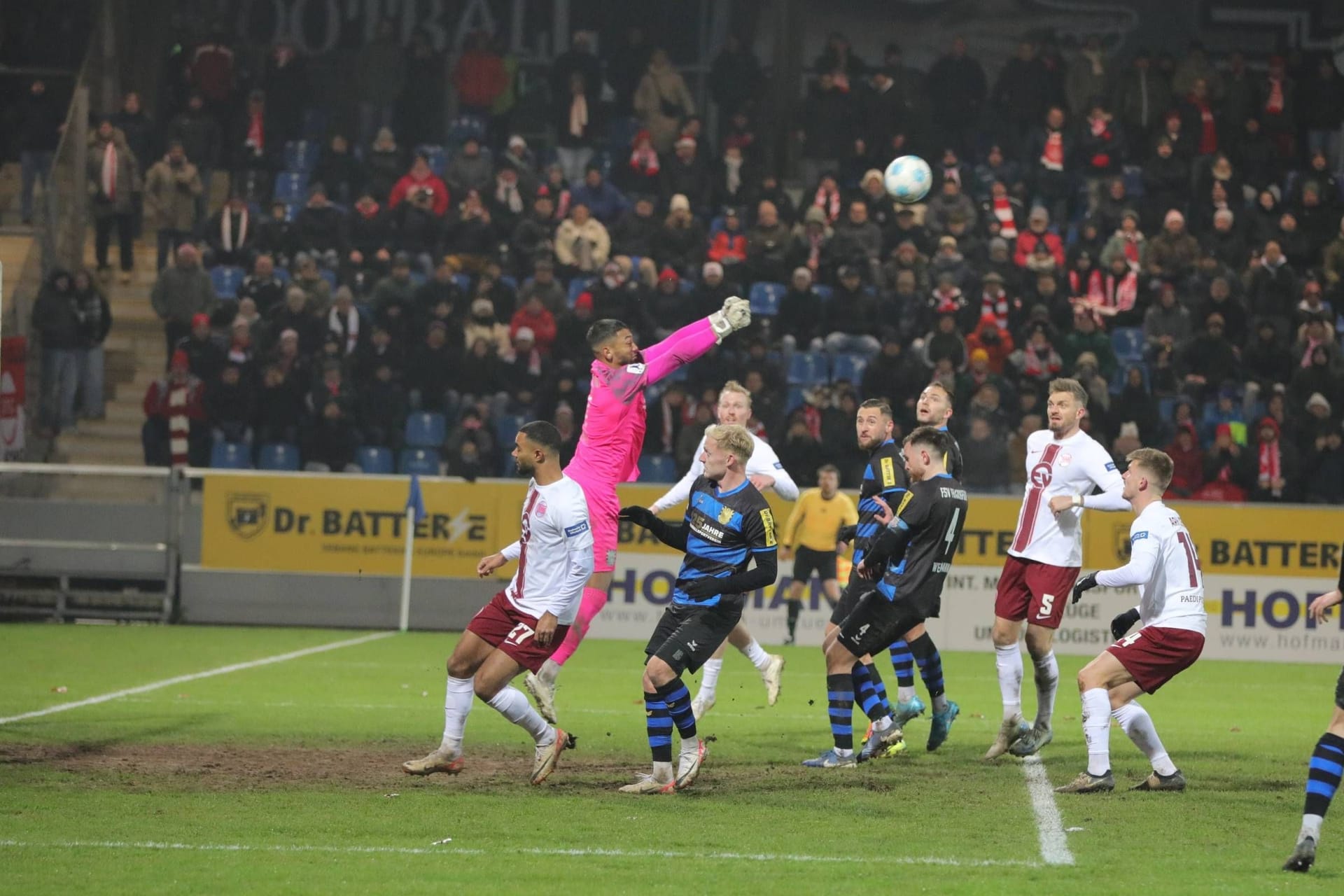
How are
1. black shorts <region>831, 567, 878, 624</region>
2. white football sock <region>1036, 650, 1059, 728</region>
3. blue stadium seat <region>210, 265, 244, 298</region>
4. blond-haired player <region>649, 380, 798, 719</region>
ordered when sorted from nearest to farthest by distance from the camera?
black shorts <region>831, 567, 878, 624</region>
white football sock <region>1036, 650, 1059, 728</region>
blond-haired player <region>649, 380, 798, 719</region>
blue stadium seat <region>210, 265, 244, 298</region>

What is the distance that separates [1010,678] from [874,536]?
1.58 m

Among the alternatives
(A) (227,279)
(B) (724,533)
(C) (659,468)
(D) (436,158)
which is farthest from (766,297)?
(B) (724,533)

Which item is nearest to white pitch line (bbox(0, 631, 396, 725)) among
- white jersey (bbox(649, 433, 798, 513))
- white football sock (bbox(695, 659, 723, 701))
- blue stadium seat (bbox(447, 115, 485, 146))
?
white football sock (bbox(695, 659, 723, 701))

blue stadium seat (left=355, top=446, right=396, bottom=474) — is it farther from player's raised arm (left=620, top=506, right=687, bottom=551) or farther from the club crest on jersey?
player's raised arm (left=620, top=506, right=687, bottom=551)

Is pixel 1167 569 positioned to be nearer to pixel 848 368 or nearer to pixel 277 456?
pixel 848 368

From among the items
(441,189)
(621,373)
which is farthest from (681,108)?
(621,373)

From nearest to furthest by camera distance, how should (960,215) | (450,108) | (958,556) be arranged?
1. (958,556)
2. (960,215)
3. (450,108)

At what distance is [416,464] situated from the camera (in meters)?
22.0

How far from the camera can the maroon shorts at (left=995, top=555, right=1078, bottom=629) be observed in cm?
1112

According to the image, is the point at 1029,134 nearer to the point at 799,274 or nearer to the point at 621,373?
the point at 799,274

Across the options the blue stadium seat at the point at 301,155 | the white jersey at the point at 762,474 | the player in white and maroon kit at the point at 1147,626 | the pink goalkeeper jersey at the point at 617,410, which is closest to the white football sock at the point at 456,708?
the pink goalkeeper jersey at the point at 617,410

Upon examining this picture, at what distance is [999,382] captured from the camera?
2145cm

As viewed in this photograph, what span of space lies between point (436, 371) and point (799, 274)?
510 centimetres

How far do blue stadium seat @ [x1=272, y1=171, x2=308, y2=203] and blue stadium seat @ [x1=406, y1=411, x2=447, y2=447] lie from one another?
19.4 feet
